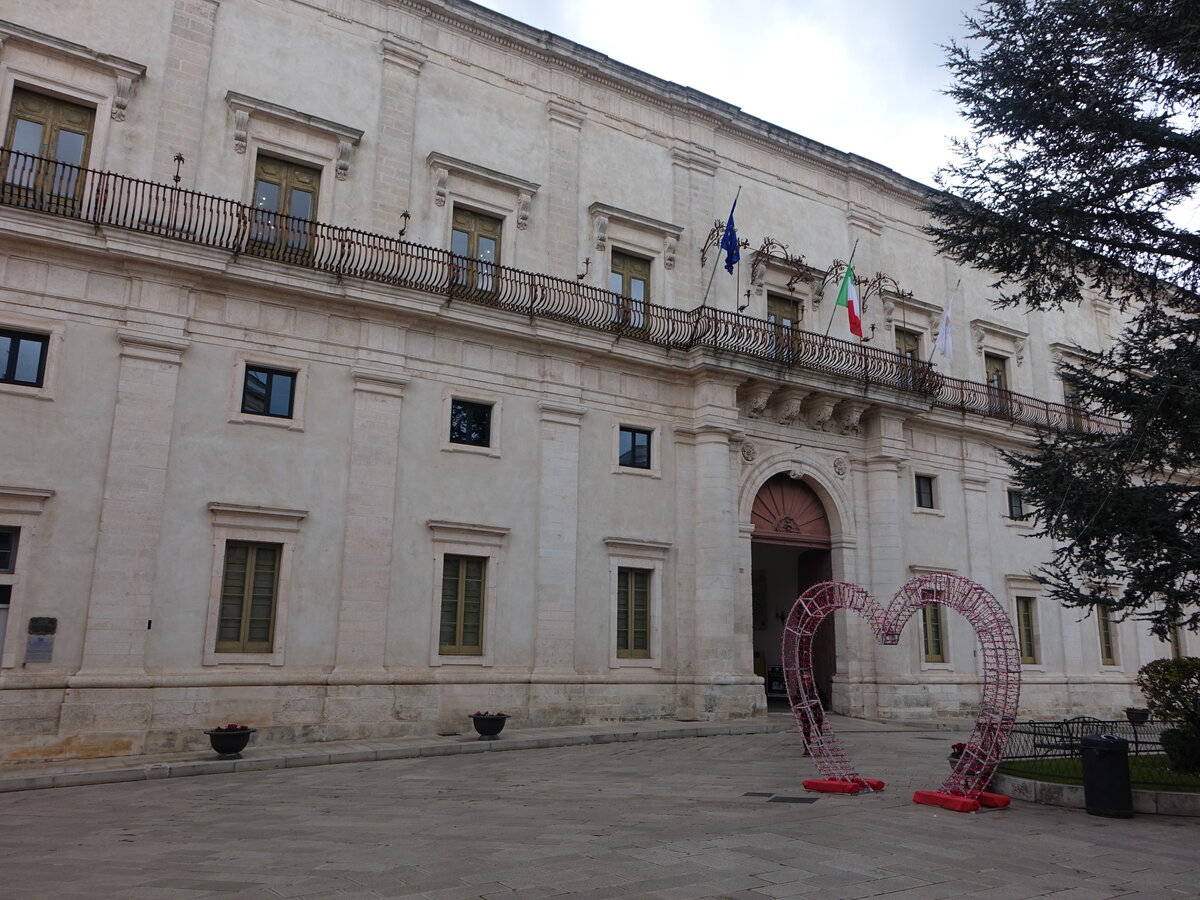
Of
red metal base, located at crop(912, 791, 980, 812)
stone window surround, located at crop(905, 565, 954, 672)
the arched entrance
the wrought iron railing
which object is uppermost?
the wrought iron railing

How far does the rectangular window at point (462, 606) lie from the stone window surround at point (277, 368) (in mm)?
3662

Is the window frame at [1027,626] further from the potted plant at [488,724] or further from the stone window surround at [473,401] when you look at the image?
the potted plant at [488,724]

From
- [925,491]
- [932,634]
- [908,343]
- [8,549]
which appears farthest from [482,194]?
[932,634]

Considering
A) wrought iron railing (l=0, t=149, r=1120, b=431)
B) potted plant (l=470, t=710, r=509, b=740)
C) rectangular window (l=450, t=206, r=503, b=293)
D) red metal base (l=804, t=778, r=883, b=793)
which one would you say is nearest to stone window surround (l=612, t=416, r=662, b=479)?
wrought iron railing (l=0, t=149, r=1120, b=431)

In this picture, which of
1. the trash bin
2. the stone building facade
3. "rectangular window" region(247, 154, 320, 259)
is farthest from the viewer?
"rectangular window" region(247, 154, 320, 259)

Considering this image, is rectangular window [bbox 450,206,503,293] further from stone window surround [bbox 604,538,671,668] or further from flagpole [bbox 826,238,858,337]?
flagpole [bbox 826,238,858,337]

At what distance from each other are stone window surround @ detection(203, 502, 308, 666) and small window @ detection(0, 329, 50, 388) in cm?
321

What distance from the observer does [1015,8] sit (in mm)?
13703

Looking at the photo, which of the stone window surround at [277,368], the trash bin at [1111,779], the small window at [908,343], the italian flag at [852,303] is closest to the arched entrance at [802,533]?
the italian flag at [852,303]

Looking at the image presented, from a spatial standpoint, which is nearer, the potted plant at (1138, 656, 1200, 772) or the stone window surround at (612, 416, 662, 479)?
the potted plant at (1138, 656, 1200, 772)

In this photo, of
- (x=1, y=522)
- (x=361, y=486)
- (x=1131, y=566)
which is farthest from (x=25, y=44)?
(x=1131, y=566)

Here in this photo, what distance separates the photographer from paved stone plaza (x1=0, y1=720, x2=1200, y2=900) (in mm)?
6691

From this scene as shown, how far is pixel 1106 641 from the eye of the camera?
1059 inches

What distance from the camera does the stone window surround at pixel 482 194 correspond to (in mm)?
18391
